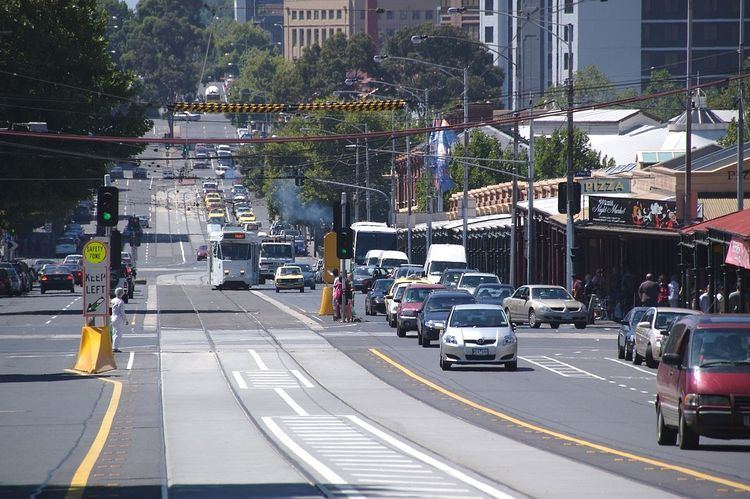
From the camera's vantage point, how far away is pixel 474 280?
6062 centimetres

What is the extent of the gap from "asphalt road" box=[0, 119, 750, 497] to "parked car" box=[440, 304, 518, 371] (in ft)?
1.21

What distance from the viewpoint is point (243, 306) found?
2685 inches

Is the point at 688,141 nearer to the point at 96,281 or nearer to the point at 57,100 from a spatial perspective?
the point at 96,281

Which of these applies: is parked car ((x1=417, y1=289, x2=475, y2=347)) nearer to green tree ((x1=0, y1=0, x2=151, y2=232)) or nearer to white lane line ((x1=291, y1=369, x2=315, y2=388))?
white lane line ((x1=291, y1=369, x2=315, y2=388))

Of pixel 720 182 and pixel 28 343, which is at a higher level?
pixel 720 182

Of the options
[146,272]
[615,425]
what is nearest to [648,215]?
[615,425]

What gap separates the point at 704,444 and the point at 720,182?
144 feet

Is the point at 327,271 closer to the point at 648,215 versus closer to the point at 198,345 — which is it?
the point at 648,215

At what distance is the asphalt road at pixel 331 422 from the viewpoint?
679 inches

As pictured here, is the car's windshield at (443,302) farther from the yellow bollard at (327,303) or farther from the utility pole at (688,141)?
the yellow bollard at (327,303)

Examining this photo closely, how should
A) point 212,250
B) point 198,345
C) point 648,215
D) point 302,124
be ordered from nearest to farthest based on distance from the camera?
point 198,345 → point 648,215 → point 212,250 → point 302,124

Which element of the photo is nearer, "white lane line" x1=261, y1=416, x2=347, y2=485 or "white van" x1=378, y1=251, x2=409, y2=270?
"white lane line" x1=261, y1=416, x2=347, y2=485

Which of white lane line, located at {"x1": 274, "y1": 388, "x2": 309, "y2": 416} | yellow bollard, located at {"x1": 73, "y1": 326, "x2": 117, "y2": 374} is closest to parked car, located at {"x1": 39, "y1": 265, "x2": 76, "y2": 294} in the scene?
yellow bollard, located at {"x1": 73, "y1": 326, "x2": 117, "y2": 374}

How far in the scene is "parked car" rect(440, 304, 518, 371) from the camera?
3503 centimetres
